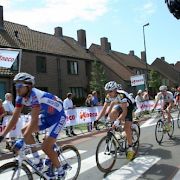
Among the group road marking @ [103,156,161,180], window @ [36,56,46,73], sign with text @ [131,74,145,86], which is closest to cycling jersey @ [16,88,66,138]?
road marking @ [103,156,161,180]

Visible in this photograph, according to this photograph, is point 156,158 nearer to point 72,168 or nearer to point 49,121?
point 72,168

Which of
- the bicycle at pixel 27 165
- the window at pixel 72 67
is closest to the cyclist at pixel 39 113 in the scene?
the bicycle at pixel 27 165

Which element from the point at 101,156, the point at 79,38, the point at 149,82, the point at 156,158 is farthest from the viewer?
the point at 149,82

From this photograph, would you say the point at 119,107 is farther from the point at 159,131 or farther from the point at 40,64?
the point at 40,64

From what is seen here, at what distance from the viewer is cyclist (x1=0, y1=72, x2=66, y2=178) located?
5.99m

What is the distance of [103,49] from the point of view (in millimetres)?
61688

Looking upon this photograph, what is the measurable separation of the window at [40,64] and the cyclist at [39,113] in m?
29.8

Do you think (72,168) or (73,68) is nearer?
(72,168)

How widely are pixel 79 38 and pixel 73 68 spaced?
11.0 m

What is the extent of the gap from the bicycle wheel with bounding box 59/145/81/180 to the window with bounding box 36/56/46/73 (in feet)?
95.2

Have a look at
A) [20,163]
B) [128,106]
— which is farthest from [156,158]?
[20,163]

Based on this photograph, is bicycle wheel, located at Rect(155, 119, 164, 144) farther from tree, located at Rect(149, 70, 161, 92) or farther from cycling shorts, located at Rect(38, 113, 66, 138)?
tree, located at Rect(149, 70, 161, 92)

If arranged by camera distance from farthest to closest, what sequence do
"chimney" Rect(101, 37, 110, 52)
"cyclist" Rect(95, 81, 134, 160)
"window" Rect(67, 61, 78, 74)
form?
"chimney" Rect(101, 37, 110, 52), "window" Rect(67, 61, 78, 74), "cyclist" Rect(95, 81, 134, 160)

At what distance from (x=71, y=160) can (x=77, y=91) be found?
3552 cm
